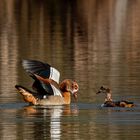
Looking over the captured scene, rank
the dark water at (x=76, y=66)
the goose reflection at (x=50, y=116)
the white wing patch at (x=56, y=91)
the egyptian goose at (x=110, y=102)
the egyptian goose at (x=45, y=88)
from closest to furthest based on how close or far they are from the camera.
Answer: the goose reflection at (x=50, y=116) → the dark water at (x=76, y=66) → the egyptian goose at (x=110, y=102) → the egyptian goose at (x=45, y=88) → the white wing patch at (x=56, y=91)

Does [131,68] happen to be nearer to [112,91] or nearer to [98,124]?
[112,91]

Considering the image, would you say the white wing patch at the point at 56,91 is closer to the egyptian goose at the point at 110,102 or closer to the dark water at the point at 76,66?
the dark water at the point at 76,66

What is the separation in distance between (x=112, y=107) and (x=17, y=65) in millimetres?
7087

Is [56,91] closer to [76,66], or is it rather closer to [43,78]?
[43,78]

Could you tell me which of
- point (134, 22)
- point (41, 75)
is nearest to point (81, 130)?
point (41, 75)

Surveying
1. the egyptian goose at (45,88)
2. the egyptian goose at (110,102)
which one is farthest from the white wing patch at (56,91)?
the egyptian goose at (110,102)

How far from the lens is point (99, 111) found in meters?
19.2

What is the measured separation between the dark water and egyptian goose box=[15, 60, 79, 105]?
9.2 inches

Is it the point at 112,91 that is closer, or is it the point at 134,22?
the point at 112,91

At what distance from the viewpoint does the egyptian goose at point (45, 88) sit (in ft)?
66.7

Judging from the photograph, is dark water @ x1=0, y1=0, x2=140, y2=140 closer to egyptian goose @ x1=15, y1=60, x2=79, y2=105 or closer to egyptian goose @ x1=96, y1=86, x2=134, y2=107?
egyptian goose @ x1=96, y1=86, x2=134, y2=107

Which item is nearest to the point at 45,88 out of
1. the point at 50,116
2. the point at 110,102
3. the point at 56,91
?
the point at 56,91

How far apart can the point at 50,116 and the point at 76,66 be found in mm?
7297

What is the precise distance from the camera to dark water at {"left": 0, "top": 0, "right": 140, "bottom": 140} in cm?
1736
